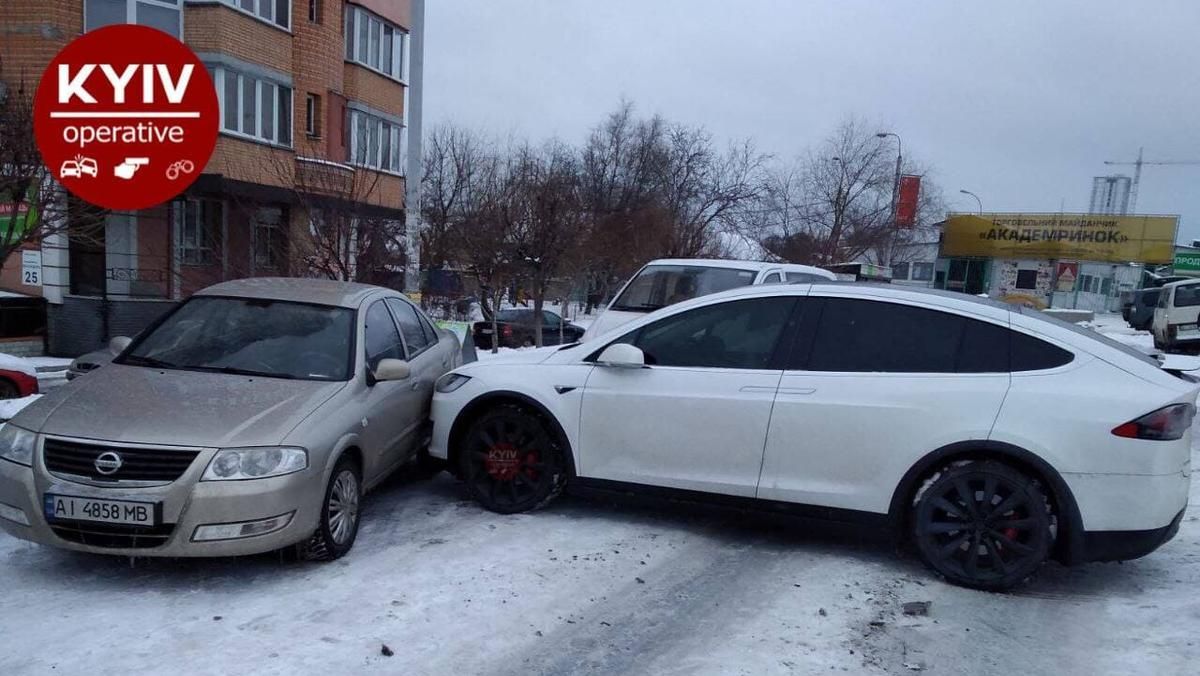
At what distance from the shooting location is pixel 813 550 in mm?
5195

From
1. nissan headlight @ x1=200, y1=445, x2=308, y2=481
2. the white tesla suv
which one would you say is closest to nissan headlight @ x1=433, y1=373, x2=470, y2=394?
the white tesla suv

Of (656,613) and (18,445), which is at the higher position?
(18,445)

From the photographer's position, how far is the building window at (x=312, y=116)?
2233 cm

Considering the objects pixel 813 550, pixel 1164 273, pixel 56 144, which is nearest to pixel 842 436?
pixel 813 550

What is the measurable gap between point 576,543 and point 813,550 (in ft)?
4.82

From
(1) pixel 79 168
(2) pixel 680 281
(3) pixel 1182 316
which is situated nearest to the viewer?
(1) pixel 79 168

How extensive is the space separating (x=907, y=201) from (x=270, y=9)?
3079 centimetres

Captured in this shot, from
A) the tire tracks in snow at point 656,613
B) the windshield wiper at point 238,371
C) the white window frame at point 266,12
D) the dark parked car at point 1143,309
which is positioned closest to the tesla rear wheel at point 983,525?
the tire tracks in snow at point 656,613

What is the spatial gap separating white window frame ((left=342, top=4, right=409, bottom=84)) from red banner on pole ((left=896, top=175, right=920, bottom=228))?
24.7 m

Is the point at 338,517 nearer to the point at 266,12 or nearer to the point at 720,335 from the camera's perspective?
the point at 720,335

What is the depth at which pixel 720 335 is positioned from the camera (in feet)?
17.3

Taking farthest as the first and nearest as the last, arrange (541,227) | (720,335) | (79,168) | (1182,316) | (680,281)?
(1182,316) → (541,227) → (680,281) → (79,168) → (720,335)

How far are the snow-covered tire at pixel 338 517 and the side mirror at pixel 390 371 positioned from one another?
0.58 m

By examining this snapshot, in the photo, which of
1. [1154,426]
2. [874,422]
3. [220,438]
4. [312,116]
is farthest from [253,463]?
[312,116]
